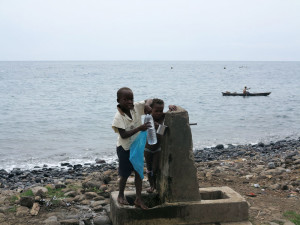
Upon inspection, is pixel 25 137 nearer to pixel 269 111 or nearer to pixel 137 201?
pixel 137 201

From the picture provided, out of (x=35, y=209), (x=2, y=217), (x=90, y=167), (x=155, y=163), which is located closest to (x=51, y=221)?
(x=35, y=209)

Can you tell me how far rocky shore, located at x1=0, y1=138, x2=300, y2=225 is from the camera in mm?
6047

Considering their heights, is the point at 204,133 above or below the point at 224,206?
below

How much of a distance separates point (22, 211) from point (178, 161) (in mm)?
2751

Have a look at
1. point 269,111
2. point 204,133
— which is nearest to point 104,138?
point 204,133

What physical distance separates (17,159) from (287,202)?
10.8 m

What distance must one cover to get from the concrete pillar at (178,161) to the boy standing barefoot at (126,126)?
37cm

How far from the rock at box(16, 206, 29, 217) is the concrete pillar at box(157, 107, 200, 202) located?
2.35 meters

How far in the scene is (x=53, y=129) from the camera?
21.1 meters

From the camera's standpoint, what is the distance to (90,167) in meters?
12.8

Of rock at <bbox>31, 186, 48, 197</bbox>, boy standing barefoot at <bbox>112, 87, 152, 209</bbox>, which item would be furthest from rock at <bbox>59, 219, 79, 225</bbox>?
rock at <bbox>31, 186, 48, 197</bbox>

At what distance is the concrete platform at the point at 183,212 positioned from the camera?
509 centimetres

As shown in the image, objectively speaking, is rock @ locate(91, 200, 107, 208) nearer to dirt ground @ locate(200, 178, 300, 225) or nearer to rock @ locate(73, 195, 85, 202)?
rock @ locate(73, 195, 85, 202)

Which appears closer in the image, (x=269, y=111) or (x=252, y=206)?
(x=252, y=206)
